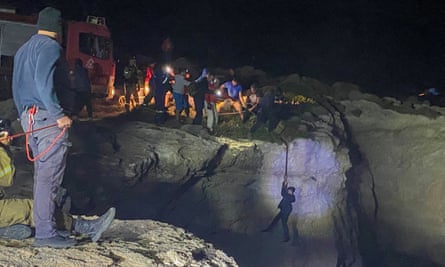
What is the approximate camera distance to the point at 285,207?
531 inches

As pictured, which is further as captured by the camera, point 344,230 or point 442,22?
point 442,22

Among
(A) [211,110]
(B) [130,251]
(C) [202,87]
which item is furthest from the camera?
(C) [202,87]

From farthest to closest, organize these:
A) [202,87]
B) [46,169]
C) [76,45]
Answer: [76,45] < [202,87] < [46,169]

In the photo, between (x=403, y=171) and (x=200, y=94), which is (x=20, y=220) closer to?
(x=200, y=94)

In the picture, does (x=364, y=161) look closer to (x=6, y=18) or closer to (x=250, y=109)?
(x=250, y=109)

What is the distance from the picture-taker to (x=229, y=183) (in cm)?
1341

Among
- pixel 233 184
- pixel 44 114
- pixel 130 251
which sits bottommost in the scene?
pixel 233 184

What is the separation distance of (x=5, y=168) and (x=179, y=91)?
995 centimetres

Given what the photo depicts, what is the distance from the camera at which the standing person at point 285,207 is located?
532 inches

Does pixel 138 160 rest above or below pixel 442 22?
below

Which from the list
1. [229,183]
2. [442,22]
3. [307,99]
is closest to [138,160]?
[229,183]

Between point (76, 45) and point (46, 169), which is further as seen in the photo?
point (76, 45)

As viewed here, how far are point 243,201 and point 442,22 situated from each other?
22.4m

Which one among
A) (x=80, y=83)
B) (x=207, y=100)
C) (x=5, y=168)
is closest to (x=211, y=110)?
(x=207, y=100)
